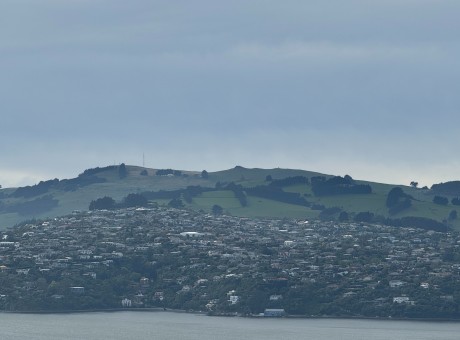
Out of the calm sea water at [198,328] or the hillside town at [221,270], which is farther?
the hillside town at [221,270]

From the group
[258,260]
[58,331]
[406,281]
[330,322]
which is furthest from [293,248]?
[58,331]

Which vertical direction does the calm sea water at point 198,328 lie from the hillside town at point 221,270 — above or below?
below

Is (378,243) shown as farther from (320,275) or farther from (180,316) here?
(180,316)

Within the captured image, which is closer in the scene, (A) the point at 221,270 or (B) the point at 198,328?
(B) the point at 198,328

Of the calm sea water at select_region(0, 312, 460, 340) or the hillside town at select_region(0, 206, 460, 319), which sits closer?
the calm sea water at select_region(0, 312, 460, 340)

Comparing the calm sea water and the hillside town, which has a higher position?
the hillside town
